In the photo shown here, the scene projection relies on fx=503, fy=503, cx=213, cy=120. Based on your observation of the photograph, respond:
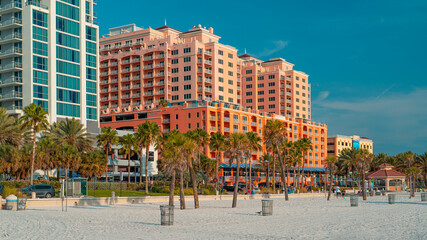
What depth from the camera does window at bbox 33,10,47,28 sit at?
302ft

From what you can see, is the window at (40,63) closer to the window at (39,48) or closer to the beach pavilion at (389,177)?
the window at (39,48)

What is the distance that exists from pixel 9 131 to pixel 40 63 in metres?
26.0

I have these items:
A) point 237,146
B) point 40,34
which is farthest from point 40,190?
point 40,34

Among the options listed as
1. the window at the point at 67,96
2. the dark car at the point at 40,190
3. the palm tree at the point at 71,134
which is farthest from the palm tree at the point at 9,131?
the window at the point at 67,96

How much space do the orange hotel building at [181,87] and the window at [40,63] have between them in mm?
42126

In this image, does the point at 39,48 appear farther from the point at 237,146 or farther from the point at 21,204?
the point at 21,204

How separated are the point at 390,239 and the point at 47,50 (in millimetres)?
84521

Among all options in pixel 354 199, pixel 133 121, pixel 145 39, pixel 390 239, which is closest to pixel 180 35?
pixel 145 39

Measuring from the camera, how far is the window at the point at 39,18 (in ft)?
302

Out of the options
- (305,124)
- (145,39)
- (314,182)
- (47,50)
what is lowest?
(314,182)

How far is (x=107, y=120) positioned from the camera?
140375 mm

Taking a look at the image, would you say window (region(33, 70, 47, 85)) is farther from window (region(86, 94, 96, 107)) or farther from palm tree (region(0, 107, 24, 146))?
palm tree (region(0, 107, 24, 146))

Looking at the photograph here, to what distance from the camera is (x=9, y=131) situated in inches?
2763

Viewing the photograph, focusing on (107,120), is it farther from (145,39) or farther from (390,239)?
(390,239)
